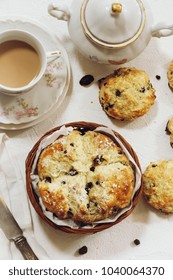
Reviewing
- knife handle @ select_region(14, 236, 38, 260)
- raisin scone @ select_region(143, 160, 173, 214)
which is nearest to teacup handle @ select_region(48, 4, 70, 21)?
raisin scone @ select_region(143, 160, 173, 214)

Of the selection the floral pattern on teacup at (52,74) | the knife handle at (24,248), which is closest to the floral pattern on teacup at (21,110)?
the floral pattern on teacup at (52,74)

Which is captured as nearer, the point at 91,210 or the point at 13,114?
the point at 91,210

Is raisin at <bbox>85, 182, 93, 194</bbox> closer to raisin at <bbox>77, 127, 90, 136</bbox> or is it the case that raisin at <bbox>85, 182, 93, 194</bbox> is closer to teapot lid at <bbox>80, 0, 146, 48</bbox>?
raisin at <bbox>77, 127, 90, 136</bbox>

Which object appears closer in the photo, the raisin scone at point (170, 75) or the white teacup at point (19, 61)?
the white teacup at point (19, 61)

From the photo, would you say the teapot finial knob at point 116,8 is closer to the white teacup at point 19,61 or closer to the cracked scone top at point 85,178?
the white teacup at point 19,61
